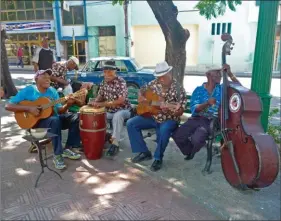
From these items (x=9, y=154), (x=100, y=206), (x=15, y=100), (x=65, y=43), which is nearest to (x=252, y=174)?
(x=100, y=206)

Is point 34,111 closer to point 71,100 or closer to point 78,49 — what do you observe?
point 71,100

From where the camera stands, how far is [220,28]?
17.8 m

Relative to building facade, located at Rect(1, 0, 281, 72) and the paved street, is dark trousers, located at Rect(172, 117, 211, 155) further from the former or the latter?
building facade, located at Rect(1, 0, 281, 72)

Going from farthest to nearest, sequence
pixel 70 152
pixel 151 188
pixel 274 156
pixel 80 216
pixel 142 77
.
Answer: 1. pixel 142 77
2. pixel 70 152
3. pixel 151 188
4. pixel 80 216
5. pixel 274 156

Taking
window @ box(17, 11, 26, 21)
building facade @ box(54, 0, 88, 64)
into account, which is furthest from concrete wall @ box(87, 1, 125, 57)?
window @ box(17, 11, 26, 21)

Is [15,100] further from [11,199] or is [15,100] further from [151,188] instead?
[151,188]

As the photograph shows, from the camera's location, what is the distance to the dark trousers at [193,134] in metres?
3.17

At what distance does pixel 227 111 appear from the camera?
268cm

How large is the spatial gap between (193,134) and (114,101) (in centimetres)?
123

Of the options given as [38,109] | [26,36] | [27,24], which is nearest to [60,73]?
[38,109]

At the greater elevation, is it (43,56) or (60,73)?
(43,56)

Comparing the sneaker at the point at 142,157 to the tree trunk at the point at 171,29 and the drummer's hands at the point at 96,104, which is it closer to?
the drummer's hands at the point at 96,104

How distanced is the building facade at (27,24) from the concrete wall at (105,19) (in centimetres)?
318

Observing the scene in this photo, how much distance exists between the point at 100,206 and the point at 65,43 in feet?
65.0
